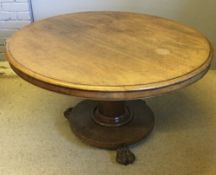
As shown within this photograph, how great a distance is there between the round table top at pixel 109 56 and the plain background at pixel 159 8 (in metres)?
0.46

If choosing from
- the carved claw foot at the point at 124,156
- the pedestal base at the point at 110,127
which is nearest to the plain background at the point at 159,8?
the pedestal base at the point at 110,127

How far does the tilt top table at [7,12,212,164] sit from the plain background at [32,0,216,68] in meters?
0.40

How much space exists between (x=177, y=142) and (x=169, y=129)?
104 mm

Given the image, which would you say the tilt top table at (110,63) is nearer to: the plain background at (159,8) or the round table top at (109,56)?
the round table top at (109,56)

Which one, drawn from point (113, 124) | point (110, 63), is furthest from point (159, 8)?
point (110, 63)

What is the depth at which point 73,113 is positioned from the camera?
1585 millimetres

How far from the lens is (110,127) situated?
148 cm

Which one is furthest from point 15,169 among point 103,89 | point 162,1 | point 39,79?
point 162,1

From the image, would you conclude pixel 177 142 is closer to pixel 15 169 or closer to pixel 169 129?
pixel 169 129

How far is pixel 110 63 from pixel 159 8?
0.98 meters

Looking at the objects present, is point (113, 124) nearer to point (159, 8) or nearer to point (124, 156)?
point (124, 156)

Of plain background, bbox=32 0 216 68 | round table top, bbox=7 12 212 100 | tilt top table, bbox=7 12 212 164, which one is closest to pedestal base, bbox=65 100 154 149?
tilt top table, bbox=7 12 212 164

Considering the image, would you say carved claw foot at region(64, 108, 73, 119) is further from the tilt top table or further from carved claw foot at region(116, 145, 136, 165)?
carved claw foot at region(116, 145, 136, 165)

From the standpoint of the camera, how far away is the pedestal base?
4.63 feet
